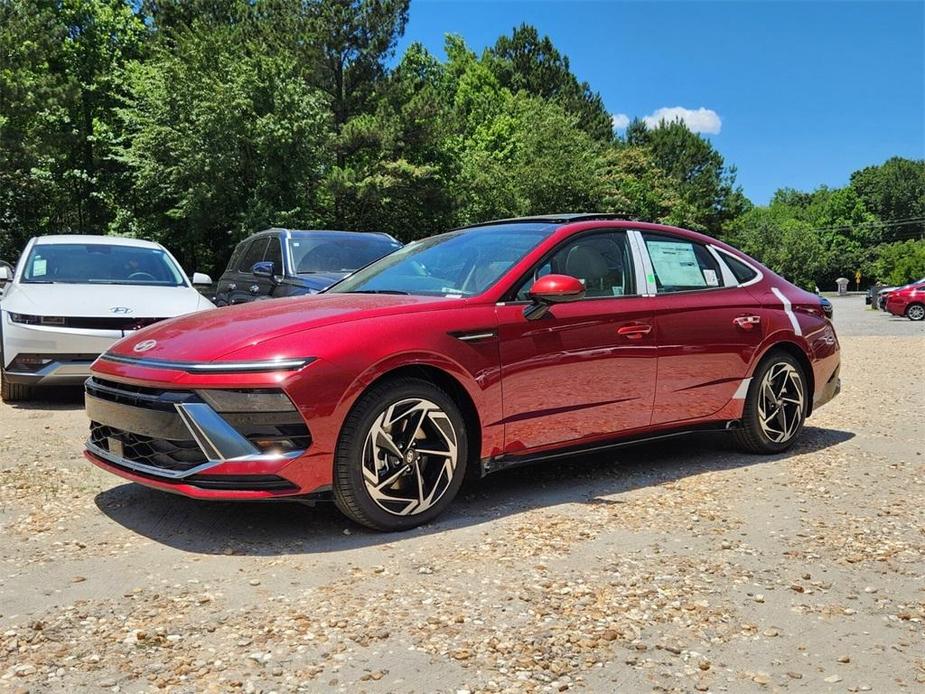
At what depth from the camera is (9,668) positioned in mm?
2480

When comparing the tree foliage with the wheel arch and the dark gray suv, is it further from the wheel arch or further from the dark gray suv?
the wheel arch

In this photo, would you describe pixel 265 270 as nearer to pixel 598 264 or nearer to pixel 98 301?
pixel 98 301

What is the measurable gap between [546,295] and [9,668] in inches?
110

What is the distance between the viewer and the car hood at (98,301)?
23.3ft

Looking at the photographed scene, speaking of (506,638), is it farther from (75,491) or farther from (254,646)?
(75,491)

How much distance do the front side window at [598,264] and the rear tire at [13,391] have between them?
211 inches

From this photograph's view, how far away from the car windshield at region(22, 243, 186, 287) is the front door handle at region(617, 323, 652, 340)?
5.39 metres

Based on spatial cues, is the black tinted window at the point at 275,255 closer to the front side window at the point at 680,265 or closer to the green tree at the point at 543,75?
the front side window at the point at 680,265

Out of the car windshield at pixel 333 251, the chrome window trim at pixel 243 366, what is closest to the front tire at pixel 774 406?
the chrome window trim at pixel 243 366

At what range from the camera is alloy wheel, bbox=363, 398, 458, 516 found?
147 inches

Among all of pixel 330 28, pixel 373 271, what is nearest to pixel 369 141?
pixel 330 28

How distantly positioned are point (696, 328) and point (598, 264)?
31.0 inches

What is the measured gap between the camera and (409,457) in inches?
151

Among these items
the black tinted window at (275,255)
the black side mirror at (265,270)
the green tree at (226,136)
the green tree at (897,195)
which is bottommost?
the black side mirror at (265,270)
